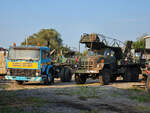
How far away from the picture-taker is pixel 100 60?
16766 millimetres

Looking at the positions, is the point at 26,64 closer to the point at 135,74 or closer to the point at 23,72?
the point at 23,72

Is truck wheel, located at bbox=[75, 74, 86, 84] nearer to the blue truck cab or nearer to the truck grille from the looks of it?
the blue truck cab

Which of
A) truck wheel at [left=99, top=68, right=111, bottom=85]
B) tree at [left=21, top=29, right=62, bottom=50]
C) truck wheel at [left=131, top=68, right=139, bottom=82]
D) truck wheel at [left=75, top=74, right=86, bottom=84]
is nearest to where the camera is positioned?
truck wheel at [left=99, top=68, right=111, bottom=85]

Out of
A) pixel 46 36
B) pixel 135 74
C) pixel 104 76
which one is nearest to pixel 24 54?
pixel 104 76

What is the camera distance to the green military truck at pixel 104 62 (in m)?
16.5

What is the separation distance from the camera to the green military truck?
54.2 ft

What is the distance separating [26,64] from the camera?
15.6 meters

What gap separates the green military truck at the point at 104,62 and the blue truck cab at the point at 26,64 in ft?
8.34

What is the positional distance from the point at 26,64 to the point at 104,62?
15.9 feet

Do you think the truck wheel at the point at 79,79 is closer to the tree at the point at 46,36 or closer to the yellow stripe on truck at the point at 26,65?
the yellow stripe on truck at the point at 26,65

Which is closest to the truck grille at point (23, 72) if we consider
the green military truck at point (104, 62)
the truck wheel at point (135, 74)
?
the green military truck at point (104, 62)

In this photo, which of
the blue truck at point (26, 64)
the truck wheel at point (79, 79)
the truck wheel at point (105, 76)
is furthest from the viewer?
the truck wheel at point (79, 79)

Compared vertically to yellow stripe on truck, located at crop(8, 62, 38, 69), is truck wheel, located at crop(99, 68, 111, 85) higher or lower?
lower

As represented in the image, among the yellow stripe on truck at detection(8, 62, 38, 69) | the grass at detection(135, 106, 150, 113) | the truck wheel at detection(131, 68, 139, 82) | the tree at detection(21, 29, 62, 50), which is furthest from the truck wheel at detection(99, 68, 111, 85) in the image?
the tree at detection(21, 29, 62, 50)
